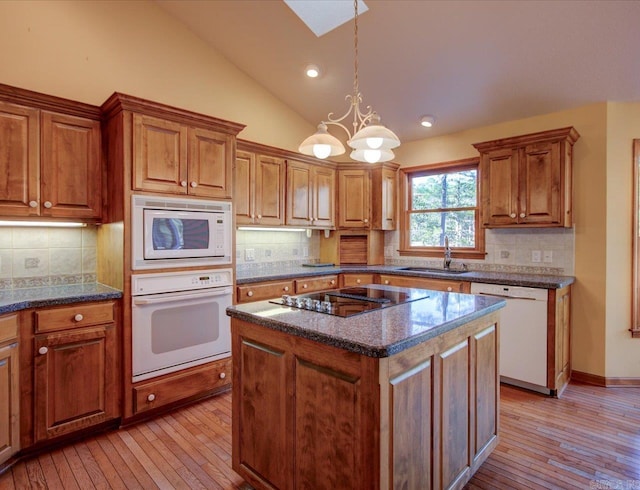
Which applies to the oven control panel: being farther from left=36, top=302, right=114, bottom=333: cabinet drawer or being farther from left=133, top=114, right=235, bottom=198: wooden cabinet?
left=133, top=114, right=235, bottom=198: wooden cabinet

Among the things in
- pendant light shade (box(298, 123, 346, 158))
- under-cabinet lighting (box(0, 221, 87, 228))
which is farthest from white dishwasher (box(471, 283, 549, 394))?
under-cabinet lighting (box(0, 221, 87, 228))

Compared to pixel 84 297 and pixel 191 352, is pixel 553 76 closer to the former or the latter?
pixel 191 352

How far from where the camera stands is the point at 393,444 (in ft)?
4.44

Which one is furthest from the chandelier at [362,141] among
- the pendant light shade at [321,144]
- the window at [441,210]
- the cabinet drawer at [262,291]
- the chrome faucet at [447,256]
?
the window at [441,210]

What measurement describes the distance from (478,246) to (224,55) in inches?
133

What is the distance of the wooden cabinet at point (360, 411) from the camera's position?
1.33m

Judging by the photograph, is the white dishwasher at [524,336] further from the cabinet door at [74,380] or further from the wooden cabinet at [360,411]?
the cabinet door at [74,380]

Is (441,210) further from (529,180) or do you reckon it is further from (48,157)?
(48,157)

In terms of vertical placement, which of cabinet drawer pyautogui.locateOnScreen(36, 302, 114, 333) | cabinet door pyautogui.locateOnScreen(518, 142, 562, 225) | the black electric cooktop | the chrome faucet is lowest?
cabinet drawer pyautogui.locateOnScreen(36, 302, 114, 333)

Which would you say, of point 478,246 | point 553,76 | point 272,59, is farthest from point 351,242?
point 553,76

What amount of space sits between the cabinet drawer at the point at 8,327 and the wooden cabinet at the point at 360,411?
1328 mm

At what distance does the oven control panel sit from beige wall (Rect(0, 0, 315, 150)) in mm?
1572

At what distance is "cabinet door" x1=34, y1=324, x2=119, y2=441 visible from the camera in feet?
7.34

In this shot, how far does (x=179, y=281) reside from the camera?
2.77 meters
